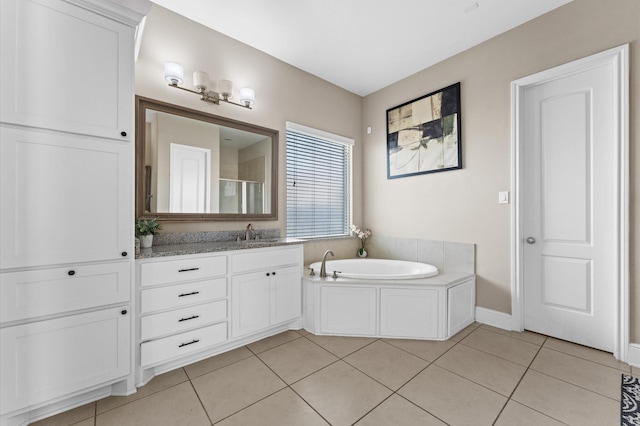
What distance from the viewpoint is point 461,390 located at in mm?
1651

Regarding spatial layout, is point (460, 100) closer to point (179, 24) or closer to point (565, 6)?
point (565, 6)

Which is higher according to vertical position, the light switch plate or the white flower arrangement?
the light switch plate

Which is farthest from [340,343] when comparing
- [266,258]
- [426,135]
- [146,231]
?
[426,135]

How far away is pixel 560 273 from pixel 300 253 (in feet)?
7.52

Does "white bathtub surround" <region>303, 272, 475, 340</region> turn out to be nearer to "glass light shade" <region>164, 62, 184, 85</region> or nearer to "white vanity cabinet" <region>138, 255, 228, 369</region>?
"white vanity cabinet" <region>138, 255, 228, 369</region>

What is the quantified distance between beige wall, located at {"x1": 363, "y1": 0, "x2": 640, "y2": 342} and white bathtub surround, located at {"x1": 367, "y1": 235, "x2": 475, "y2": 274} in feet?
0.24

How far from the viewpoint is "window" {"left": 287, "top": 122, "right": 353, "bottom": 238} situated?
3.20 meters

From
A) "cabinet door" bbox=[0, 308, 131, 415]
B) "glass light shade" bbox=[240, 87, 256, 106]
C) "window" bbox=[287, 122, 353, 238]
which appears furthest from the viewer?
"window" bbox=[287, 122, 353, 238]

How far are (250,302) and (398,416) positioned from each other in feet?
4.30

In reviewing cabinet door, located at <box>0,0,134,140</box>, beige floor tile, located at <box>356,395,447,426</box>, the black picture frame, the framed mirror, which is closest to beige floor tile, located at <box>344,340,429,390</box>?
beige floor tile, located at <box>356,395,447,426</box>

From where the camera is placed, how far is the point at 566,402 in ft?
5.04

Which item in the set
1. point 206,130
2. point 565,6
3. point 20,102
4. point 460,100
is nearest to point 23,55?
point 20,102

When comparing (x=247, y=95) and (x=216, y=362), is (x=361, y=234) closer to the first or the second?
(x=247, y=95)

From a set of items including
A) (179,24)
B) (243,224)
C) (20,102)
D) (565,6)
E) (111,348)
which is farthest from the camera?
(243,224)
